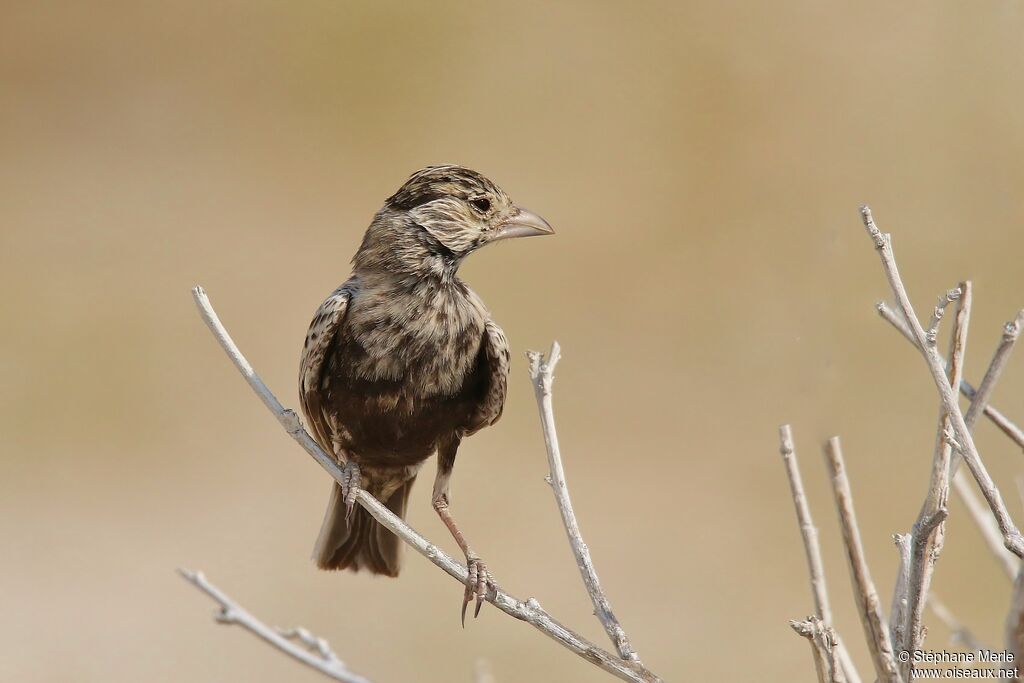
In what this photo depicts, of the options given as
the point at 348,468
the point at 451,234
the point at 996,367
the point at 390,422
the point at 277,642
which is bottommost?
the point at 277,642

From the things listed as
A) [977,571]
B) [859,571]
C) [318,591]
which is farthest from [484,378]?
[977,571]

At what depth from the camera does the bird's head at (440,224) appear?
4.02 meters

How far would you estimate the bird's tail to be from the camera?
433cm

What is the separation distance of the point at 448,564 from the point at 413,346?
1.16m

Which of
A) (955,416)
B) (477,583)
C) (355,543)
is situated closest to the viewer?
(955,416)

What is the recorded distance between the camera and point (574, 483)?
8.53 metres

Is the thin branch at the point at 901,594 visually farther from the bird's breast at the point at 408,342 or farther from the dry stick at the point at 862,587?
the bird's breast at the point at 408,342

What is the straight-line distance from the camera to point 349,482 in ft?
12.6

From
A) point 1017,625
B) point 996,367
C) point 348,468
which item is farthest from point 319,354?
point 1017,625

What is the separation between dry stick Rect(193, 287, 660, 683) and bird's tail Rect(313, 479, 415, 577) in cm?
75

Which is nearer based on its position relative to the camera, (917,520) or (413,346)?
(917,520)

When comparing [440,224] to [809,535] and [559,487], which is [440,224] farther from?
[809,535]

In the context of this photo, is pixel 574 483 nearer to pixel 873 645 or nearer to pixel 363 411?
pixel 363 411

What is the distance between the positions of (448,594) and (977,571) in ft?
11.5
